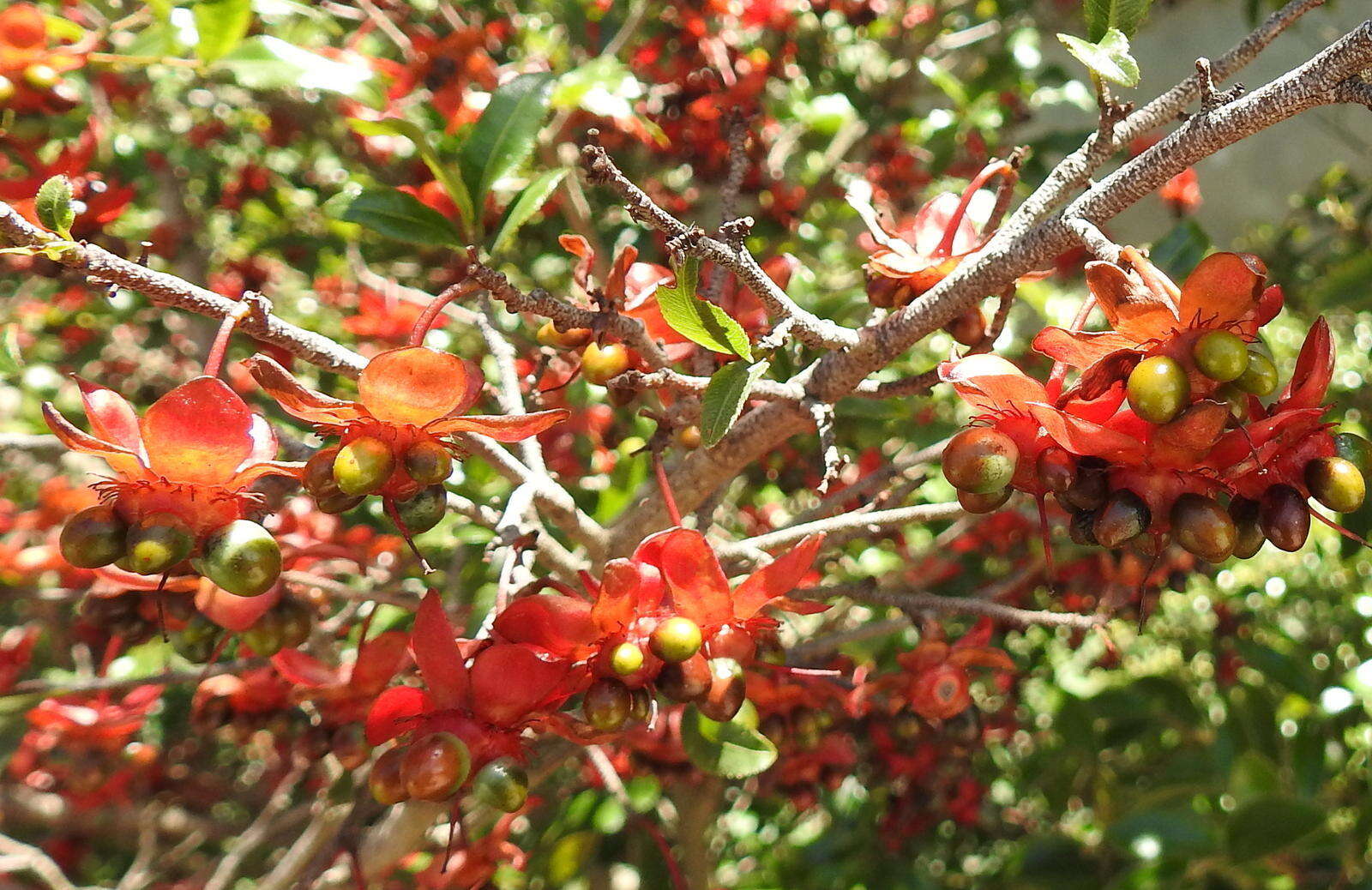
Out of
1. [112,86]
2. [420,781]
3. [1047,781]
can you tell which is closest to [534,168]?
[112,86]

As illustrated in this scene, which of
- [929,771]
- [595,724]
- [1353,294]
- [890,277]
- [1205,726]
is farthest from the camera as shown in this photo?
[1205,726]

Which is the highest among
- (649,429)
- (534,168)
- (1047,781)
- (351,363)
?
(351,363)

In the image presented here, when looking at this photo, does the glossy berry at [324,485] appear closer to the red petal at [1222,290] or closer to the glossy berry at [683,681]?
the glossy berry at [683,681]

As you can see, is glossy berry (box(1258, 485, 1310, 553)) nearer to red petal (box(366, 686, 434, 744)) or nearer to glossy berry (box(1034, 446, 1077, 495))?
glossy berry (box(1034, 446, 1077, 495))

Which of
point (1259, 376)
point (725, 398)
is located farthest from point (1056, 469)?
→ point (725, 398)

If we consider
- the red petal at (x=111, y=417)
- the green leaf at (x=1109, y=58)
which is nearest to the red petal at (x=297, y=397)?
the red petal at (x=111, y=417)

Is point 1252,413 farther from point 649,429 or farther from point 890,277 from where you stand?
point 649,429

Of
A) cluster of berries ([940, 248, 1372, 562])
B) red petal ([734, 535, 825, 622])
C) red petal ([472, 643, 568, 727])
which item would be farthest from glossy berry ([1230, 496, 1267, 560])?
red petal ([472, 643, 568, 727])
